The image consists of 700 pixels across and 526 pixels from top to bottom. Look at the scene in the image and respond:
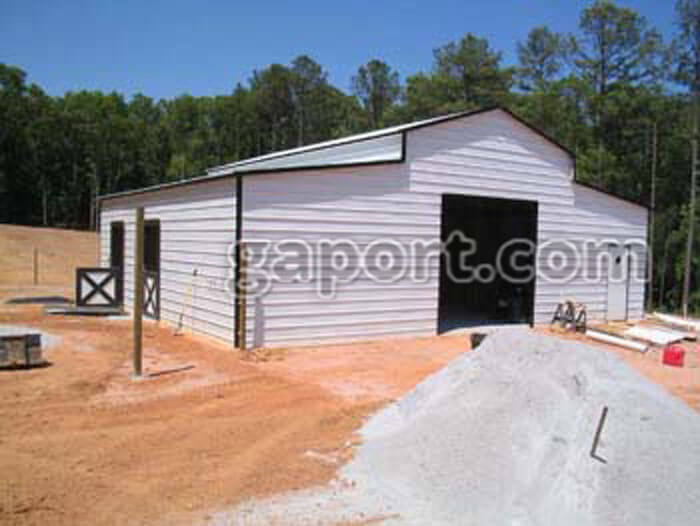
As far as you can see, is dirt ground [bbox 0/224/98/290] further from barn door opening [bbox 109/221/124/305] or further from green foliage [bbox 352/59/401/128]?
green foliage [bbox 352/59/401/128]

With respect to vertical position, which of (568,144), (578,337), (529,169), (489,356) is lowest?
(578,337)

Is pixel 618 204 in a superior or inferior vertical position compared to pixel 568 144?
inferior

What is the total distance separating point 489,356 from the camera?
18.2 ft

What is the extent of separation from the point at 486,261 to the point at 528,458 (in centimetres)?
1260

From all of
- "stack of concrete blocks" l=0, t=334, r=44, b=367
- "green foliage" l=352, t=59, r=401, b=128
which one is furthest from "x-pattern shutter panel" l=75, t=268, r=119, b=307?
"green foliage" l=352, t=59, r=401, b=128

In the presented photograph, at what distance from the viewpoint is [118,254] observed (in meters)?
14.6

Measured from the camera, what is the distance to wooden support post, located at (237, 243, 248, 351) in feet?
28.5

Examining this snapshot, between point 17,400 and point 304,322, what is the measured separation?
4441mm

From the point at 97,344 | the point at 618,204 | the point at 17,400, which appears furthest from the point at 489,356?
the point at 618,204

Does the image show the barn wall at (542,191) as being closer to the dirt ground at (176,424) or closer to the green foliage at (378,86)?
the dirt ground at (176,424)

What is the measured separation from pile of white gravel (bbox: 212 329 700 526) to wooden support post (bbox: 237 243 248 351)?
13.3 ft

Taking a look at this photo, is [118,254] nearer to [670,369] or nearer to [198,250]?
[198,250]

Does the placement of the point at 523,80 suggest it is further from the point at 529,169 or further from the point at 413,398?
the point at 413,398

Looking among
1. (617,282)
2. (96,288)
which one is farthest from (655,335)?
(96,288)
